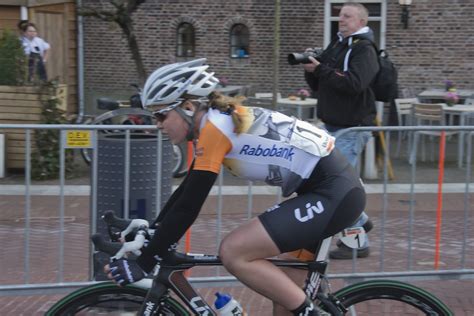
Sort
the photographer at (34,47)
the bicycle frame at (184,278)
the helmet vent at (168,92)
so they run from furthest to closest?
the photographer at (34,47) → the bicycle frame at (184,278) → the helmet vent at (168,92)

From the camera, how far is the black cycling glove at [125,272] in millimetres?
3064

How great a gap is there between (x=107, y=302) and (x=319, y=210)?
1.08m

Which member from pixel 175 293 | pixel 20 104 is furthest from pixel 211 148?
pixel 20 104

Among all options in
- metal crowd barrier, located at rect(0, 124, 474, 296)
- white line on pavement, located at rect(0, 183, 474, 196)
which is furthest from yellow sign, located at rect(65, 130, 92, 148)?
white line on pavement, located at rect(0, 183, 474, 196)

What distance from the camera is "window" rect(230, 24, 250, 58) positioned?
16281 mm

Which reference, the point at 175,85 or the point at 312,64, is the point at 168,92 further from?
the point at 312,64

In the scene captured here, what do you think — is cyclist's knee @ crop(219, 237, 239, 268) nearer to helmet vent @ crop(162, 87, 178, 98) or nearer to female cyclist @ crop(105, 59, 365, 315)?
female cyclist @ crop(105, 59, 365, 315)

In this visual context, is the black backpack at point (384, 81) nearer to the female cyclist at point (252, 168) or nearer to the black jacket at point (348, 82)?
the black jacket at point (348, 82)

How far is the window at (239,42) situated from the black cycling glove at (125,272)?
13501 mm

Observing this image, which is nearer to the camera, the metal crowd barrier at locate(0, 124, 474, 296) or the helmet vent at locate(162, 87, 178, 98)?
the helmet vent at locate(162, 87, 178, 98)

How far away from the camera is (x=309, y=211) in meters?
3.26

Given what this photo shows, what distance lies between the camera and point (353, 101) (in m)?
5.82

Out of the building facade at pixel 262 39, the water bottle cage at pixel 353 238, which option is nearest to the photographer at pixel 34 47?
the building facade at pixel 262 39

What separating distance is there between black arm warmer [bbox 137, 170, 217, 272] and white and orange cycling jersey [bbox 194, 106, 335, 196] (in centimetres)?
5
